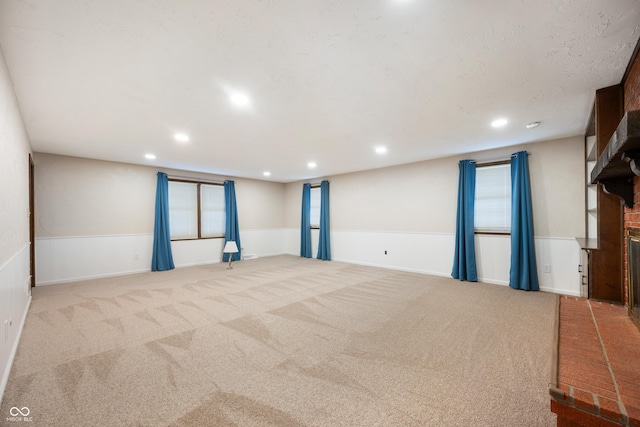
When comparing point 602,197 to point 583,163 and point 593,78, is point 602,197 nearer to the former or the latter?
point 593,78

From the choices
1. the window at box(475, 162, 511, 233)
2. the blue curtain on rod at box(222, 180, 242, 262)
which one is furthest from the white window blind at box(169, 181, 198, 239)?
the window at box(475, 162, 511, 233)

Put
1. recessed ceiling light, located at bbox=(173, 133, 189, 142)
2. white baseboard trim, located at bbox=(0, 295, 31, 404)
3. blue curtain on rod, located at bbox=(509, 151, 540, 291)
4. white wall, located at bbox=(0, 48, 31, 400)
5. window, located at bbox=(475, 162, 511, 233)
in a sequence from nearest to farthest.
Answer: white baseboard trim, located at bbox=(0, 295, 31, 404), white wall, located at bbox=(0, 48, 31, 400), recessed ceiling light, located at bbox=(173, 133, 189, 142), blue curtain on rod, located at bbox=(509, 151, 540, 291), window, located at bbox=(475, 162, 511, 233)

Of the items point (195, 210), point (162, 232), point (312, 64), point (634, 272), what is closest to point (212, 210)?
point (195, 210)

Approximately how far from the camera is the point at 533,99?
2664 millimetres

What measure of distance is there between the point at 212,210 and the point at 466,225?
5964 mm

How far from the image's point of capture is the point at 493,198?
4.76m

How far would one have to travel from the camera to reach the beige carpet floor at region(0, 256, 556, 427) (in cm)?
161

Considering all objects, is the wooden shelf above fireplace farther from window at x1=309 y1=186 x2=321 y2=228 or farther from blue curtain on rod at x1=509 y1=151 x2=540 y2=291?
window at x1=309 y1=186 x2=321 y2=228

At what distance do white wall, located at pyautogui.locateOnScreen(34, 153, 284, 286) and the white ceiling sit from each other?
1389mm

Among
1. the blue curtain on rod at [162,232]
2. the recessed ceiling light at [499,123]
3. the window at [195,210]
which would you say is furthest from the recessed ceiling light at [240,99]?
the window at [195,210]

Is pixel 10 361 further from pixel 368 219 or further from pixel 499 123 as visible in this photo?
pixel 368 219

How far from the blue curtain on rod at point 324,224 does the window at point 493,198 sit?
12.0 feet

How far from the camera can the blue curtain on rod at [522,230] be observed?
4.18 metres
